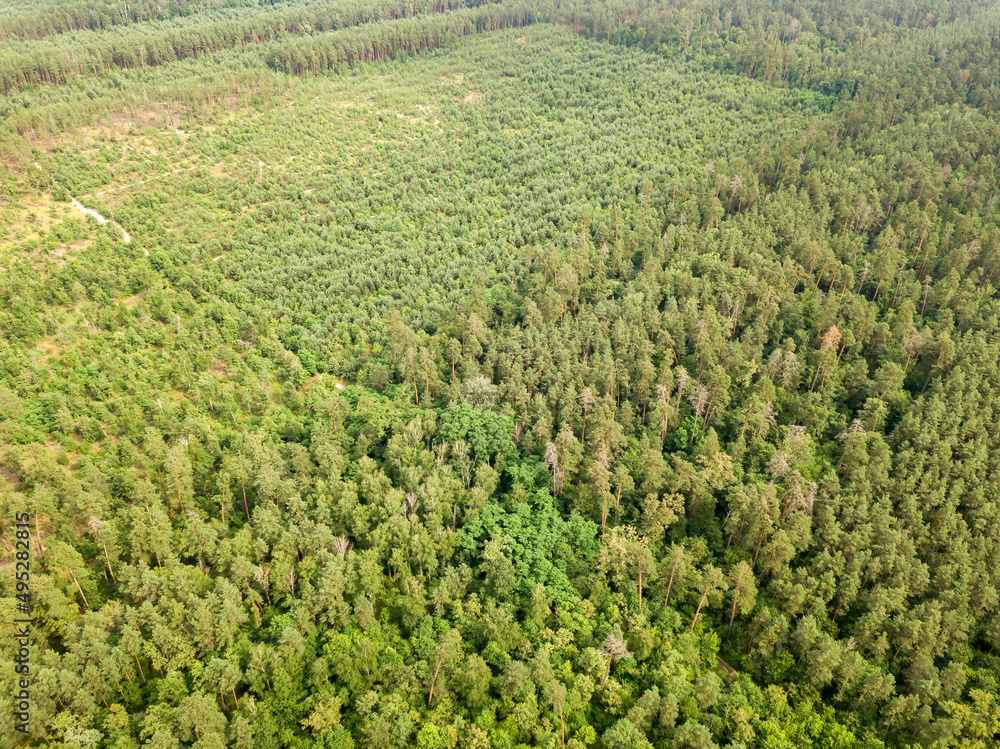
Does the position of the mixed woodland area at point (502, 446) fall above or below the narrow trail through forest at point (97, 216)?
below

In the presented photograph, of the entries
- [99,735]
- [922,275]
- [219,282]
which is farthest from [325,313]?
[922,275]

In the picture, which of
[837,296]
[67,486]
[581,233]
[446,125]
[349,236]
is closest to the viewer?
[67,486]

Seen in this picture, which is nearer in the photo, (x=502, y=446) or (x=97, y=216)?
(x=502, y=446)

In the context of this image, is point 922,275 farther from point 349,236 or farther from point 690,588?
point 349,236

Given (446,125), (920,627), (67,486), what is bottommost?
(920,627)

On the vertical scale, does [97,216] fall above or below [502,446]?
above

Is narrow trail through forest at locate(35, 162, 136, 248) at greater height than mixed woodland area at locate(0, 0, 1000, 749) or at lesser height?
greater

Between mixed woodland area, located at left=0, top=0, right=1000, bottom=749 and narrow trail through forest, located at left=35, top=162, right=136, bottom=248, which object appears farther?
narrow trail through forest, located at left=35, top=162, right=136, bottom=248

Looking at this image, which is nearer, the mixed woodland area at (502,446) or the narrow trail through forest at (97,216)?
the mixed woodland area at (502,446)
